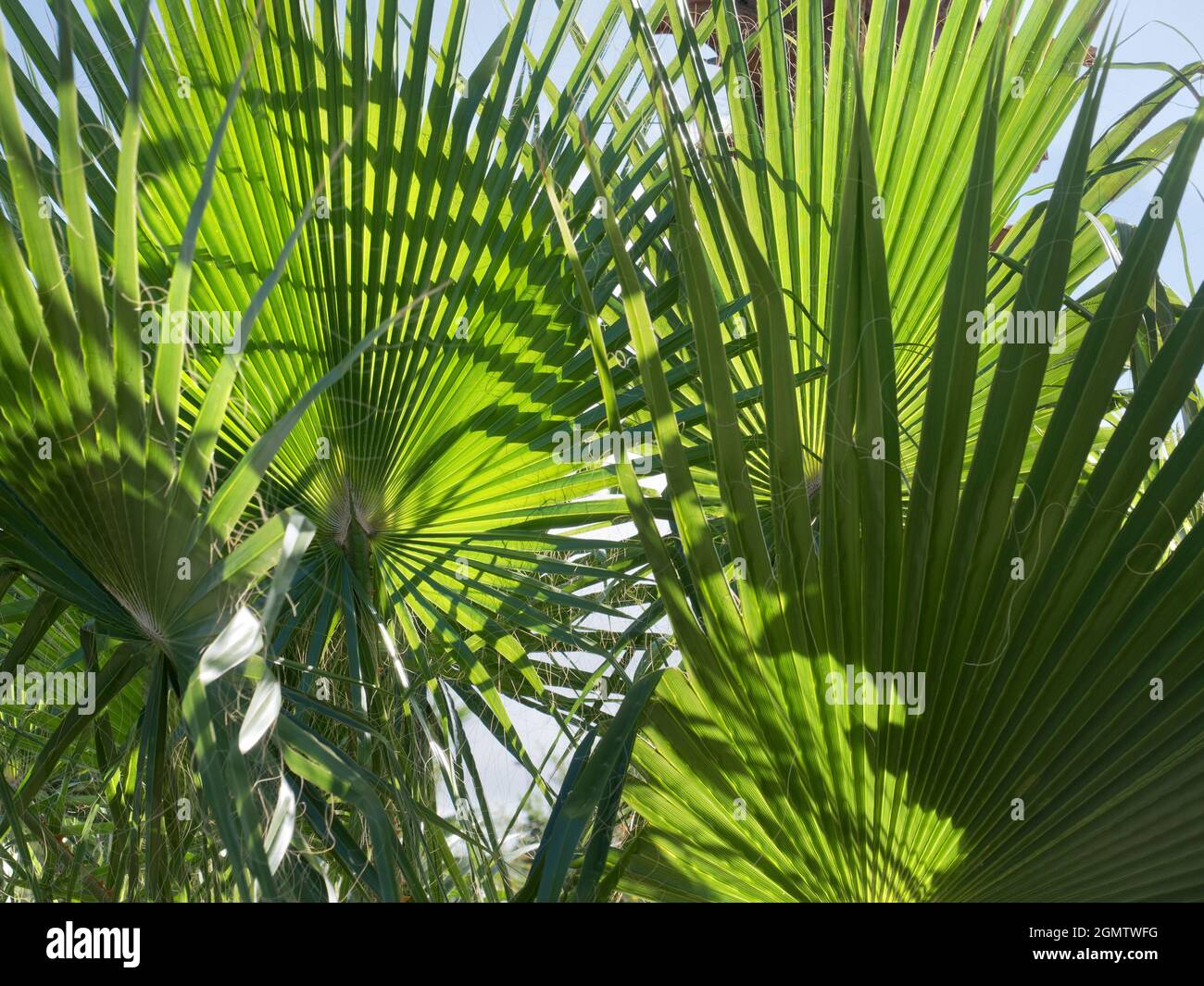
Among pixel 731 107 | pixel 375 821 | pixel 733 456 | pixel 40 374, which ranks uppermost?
pixel 731 107

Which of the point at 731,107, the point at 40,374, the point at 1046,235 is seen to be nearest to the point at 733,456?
the point at 1046,235

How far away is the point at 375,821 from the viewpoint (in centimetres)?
92

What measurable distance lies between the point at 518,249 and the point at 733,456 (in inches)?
32.8

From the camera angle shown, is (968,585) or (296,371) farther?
(296,371)

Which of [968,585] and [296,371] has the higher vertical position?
[296,371]

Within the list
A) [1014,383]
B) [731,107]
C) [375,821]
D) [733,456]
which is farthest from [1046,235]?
[731,107]

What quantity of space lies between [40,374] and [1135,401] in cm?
123

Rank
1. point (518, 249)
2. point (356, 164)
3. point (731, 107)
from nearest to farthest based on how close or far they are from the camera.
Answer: point (356, 164), point (518, 249), point (731, 107)

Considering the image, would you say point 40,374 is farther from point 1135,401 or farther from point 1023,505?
point 1135,401

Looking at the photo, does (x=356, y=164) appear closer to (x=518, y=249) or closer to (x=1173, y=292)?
(x=518, y=249)

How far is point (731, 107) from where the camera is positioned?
1966mm

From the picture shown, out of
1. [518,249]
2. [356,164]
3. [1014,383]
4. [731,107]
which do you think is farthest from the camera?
[731,107]

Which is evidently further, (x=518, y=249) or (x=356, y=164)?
(x=518, y=249)

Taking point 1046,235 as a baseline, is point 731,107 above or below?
above
